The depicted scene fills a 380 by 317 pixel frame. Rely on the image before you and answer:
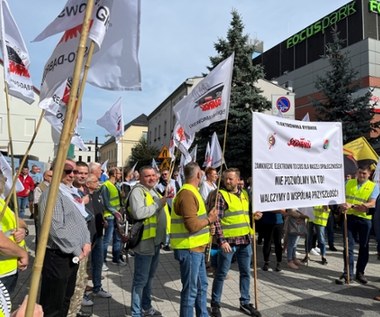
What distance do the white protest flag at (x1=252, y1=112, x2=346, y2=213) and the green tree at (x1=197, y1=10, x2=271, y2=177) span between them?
1541cm

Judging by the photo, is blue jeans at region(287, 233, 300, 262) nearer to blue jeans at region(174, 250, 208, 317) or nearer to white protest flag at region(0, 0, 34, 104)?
blue jeans at region(174, 250, 208, 317)

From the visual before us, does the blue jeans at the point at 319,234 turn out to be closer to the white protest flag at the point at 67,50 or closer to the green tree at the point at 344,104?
the white protest flag at the point at 67,50

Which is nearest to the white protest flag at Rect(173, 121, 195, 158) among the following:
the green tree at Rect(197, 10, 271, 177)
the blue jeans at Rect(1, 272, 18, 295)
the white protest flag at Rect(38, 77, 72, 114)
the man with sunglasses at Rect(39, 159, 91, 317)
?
the white protest flag at Rect(38, 77, 72, 114)

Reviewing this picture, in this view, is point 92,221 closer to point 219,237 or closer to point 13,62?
point 219,237

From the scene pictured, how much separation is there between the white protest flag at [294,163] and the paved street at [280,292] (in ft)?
4.63

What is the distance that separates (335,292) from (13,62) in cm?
553

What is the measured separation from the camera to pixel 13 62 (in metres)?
3.50

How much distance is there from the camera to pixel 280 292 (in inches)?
227

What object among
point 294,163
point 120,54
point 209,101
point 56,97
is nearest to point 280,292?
point 294,163

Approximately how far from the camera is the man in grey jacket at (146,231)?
4230 mm

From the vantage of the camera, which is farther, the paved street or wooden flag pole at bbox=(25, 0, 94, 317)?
the paved street

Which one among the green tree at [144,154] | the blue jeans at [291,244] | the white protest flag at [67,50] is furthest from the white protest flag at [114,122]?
the green tree at [144,154]

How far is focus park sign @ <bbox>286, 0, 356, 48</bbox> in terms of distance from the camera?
35925mm

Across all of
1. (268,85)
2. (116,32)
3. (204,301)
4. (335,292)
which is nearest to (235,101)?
(268,85)
